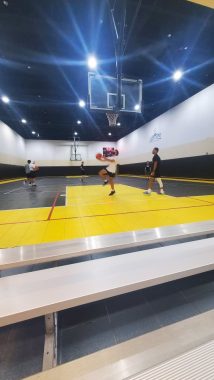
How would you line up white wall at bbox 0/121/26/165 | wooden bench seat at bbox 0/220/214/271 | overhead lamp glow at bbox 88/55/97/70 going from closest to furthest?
wooden bench seat at bbox 0/220/214/271
overhead lamp glow at bbox 88/55/97/70
white wall at bbox 0/121/26/165

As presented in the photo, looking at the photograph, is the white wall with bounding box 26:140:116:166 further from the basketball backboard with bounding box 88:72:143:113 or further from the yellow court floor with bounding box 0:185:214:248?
the yellow court floor with bounding box 0:185:214:248

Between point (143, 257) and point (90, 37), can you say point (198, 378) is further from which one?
point (90, 37)

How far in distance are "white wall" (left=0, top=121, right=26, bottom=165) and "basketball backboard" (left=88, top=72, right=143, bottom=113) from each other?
9.55 meters

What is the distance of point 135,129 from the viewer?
18.8 metres

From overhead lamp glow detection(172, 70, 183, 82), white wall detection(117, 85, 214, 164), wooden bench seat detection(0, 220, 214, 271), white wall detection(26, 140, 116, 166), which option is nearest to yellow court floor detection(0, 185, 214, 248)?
wooden bench seat detection(0, 220, 214, 271)

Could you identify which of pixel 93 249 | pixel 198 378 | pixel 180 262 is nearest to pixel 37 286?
pixel 93 249

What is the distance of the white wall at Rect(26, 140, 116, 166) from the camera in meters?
22.2

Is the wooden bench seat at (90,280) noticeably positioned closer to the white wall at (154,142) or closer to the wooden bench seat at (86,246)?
the wooden bench seat at (86,246)

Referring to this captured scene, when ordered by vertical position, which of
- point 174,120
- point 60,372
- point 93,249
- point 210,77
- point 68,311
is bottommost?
point 68,311

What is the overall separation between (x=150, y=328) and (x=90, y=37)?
23.2ft

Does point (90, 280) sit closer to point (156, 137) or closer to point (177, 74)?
point (177, 74)

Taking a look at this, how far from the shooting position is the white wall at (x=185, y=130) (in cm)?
975

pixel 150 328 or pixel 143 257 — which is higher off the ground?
pixel 143 257

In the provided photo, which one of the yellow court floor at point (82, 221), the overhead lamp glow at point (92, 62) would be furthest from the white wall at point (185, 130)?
the yellow court floor at point (82, 221)
